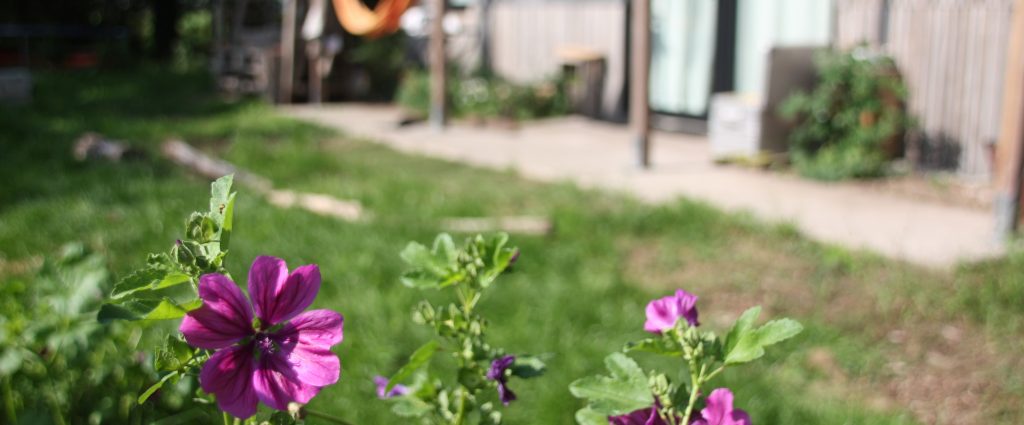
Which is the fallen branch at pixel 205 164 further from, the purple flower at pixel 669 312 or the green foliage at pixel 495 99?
the purple flower at pixel 669 312

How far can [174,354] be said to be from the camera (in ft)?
2.72

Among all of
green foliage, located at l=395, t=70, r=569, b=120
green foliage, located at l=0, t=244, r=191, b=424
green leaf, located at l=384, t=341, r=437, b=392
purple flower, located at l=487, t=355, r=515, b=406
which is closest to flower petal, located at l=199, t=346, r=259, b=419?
green leaf, located at l=384, t=341, r=437, b=392

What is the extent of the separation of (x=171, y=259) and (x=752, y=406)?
2.85m

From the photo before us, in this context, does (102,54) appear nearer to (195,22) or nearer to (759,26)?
(195,22)

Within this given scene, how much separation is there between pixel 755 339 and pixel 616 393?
4.6 inches

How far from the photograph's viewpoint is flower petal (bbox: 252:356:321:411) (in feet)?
2.52

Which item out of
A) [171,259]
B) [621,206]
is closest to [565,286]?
[621,206]

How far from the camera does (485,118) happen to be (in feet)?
35.2

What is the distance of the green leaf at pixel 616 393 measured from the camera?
90cm

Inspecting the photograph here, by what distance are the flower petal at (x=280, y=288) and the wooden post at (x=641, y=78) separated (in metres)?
6.77

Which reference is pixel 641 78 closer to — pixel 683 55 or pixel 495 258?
pixel 683 55

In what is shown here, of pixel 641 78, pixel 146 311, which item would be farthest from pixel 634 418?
pixel 641 78

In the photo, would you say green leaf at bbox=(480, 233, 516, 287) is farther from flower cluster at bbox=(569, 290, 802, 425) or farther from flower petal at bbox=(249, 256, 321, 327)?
flower petal at bbox=(249, 256, 321, 327)

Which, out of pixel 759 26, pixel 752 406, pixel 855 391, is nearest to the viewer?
pixel 752 406
